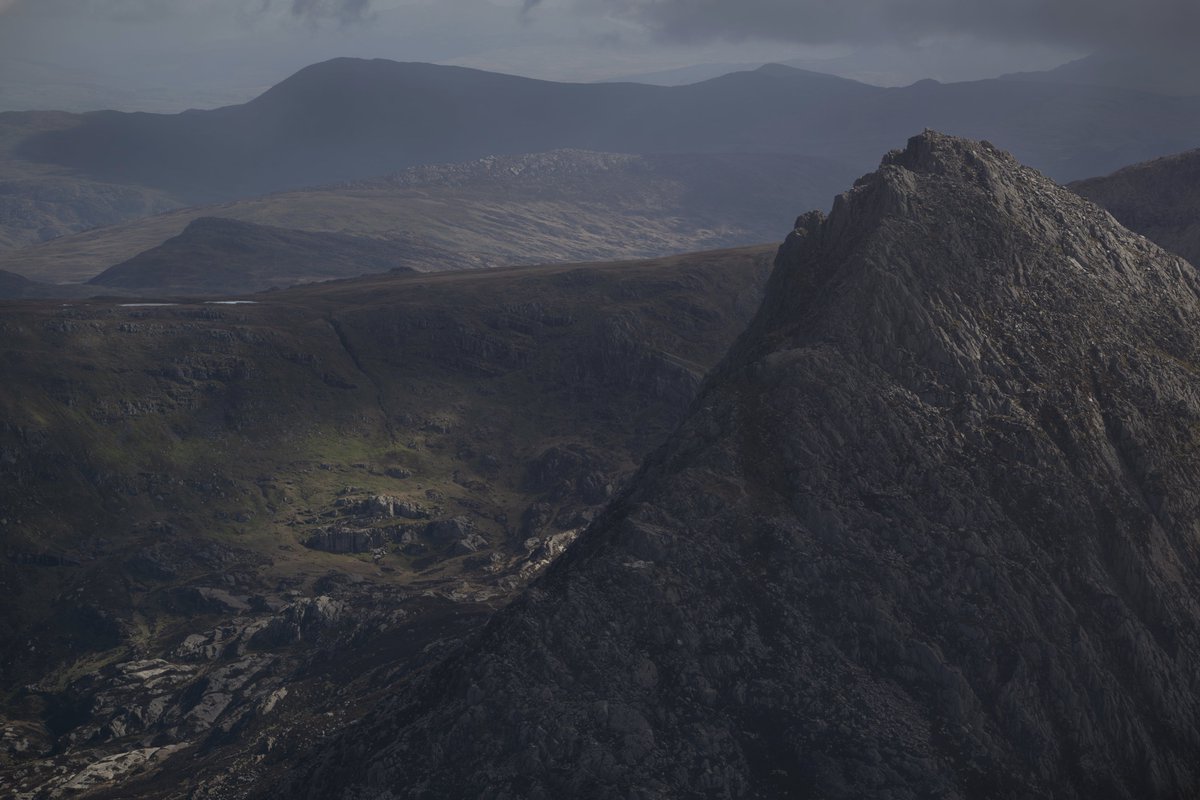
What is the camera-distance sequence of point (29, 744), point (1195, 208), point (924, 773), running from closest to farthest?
→ point (924, 773) < point (29, 744) < point (1195, 208)

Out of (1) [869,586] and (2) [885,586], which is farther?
(1) [869,586]

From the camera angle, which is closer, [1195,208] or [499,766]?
[499,766]

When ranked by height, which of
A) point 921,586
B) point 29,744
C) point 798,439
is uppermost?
point 798,439

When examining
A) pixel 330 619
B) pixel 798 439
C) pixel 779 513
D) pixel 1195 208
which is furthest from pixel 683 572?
pixel 1195 208

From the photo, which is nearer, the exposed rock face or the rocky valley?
the exposed rock face

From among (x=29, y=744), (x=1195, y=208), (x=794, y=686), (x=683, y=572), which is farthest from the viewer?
(x=1195, y=208)

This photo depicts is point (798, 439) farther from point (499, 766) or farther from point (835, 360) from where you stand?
point (499, 766)

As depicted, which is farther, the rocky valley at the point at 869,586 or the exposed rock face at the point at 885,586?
the rocky valley at the point at 869,586

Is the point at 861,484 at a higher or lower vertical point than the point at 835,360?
lower
